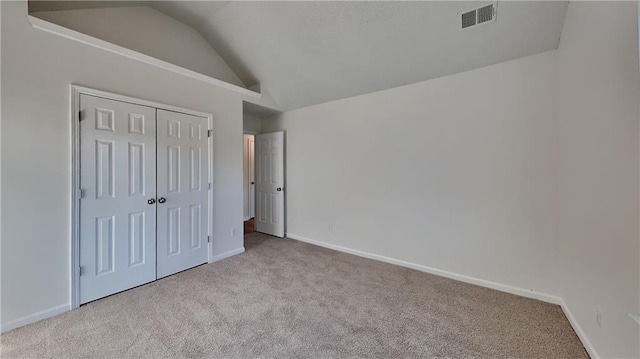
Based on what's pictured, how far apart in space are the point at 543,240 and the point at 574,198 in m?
0.62

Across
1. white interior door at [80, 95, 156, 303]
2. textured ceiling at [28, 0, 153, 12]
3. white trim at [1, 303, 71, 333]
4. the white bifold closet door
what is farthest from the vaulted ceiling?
white trim at [1, 303, 71, 333]

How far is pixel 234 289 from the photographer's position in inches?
100.0

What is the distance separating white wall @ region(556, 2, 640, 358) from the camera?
1.28 m

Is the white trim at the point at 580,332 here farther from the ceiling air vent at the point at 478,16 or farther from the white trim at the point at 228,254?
the white trim at the point at 228,254

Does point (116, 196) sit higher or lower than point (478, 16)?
lower

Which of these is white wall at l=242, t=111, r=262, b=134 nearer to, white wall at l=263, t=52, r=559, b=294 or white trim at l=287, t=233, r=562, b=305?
white wall at l=263, t=52, r=559, b=294

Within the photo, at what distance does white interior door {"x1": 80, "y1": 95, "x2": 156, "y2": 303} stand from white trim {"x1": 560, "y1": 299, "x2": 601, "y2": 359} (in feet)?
12.7

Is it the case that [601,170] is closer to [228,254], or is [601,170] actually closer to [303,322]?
[303,322]

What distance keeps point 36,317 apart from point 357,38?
3969mm

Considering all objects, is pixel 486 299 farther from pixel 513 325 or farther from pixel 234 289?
pixel 234 289

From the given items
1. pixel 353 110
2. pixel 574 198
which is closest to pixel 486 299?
pixel 574 198

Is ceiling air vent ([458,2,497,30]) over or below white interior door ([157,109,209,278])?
over

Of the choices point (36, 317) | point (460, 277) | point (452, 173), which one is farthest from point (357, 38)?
point (36, 317)

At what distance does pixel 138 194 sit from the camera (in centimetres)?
258
